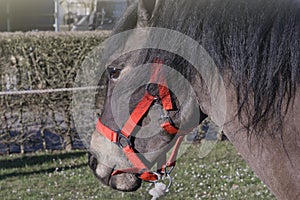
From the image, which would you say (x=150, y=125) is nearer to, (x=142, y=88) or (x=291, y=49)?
(x=142, y=88)

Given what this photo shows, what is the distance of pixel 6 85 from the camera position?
20.3 ft

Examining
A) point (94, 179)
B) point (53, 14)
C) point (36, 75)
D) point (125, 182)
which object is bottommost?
point (53, 14)

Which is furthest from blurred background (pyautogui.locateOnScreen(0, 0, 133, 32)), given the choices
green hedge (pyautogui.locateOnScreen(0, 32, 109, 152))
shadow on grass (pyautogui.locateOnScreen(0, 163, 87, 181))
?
shadow on grass (pyautogui.locateOnScreen(0, 163, 87, 181))

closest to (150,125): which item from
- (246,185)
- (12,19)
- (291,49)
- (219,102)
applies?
(219,102)

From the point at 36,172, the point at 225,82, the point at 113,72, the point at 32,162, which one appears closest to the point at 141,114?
the point at 113,72

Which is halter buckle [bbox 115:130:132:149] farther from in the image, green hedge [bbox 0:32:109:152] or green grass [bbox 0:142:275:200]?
green hedge [bbox 0:32:109:152]

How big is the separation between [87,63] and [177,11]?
4697mm

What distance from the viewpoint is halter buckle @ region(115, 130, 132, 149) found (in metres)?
1.81

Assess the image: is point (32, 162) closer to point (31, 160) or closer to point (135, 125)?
point (31, 160)

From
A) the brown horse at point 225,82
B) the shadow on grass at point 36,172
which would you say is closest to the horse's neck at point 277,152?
the brown horse at point 225,82

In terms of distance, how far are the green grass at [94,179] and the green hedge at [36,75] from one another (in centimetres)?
41

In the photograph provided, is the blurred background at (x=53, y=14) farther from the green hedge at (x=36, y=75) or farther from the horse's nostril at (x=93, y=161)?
the horse's nostril at (x=93, y=161)

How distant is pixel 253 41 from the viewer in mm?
1473

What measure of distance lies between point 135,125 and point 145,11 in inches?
15.6
